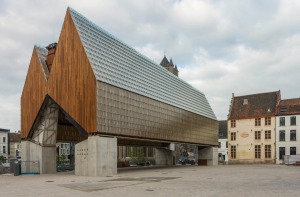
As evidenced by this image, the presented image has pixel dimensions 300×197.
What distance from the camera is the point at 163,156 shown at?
7281 centimetres

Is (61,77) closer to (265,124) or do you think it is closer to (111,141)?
(111,141)

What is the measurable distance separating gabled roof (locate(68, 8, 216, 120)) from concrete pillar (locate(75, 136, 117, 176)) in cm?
649

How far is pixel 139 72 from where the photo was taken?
48.0 meters

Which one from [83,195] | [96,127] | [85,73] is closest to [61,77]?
[85,73]

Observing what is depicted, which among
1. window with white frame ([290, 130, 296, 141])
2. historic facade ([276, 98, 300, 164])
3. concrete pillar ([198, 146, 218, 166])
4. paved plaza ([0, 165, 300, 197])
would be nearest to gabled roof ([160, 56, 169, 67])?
historic facade ([276, 98, 300, 164])

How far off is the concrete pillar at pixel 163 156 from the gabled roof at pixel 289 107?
26886mm

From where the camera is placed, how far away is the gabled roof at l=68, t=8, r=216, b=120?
38312 mm

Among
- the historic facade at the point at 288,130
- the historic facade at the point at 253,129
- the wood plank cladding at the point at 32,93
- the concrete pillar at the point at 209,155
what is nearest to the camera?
the wood plank cladding at the point at 32,93

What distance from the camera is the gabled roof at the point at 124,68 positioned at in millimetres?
38312

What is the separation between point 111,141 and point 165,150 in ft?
121

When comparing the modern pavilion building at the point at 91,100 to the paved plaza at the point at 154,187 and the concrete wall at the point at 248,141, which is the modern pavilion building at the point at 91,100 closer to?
the paved plaza at the point at 154,187

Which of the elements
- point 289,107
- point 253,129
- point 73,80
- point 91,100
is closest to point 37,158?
point 73,80

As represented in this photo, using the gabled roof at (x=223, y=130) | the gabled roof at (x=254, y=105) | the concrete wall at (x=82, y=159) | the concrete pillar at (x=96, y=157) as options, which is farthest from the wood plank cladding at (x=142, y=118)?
the gabled roof at (x=223, y=130)

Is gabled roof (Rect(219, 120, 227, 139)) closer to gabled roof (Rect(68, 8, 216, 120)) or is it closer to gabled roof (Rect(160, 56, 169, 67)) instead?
gabled roof (Rect(68, 8, 216, 120))
